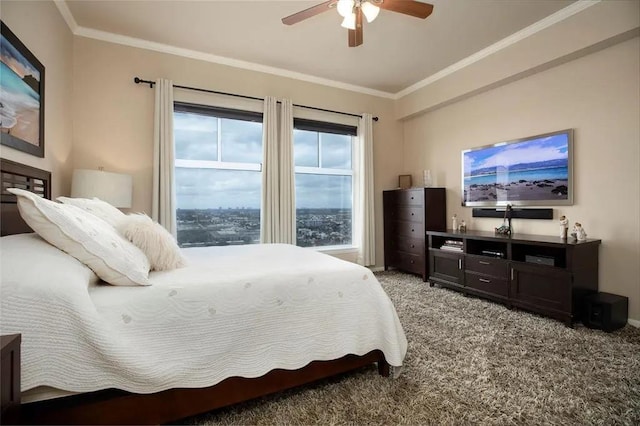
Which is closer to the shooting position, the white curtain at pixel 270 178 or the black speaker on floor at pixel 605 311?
the black speaker on floor at pixel 605 311

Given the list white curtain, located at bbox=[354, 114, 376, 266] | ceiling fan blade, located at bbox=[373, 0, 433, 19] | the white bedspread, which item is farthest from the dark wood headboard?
white curtain, located at bbox=[354, 114, 376, 266]

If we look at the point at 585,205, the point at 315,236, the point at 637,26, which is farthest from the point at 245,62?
the point at 585,205

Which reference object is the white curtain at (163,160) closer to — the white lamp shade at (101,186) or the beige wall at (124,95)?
the beige wall at (124,95)

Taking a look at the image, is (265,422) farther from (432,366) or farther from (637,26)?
(637,26)

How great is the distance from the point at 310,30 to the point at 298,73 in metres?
1.02

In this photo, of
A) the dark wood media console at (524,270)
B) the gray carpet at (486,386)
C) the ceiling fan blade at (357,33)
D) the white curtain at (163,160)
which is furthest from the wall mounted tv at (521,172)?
the white curtain at (163,160)

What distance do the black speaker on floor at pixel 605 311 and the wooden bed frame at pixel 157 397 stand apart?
1972 millimetres

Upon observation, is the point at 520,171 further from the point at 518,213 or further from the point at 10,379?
the point at 10,379

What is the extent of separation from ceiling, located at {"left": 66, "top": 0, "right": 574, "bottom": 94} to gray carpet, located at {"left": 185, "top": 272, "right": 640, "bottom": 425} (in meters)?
2.84

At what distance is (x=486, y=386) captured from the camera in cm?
170

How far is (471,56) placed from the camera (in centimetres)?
366

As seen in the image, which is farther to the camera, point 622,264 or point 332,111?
point 332,111

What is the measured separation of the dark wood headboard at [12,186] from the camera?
1.74 m

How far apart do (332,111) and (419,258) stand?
7.89 feet
